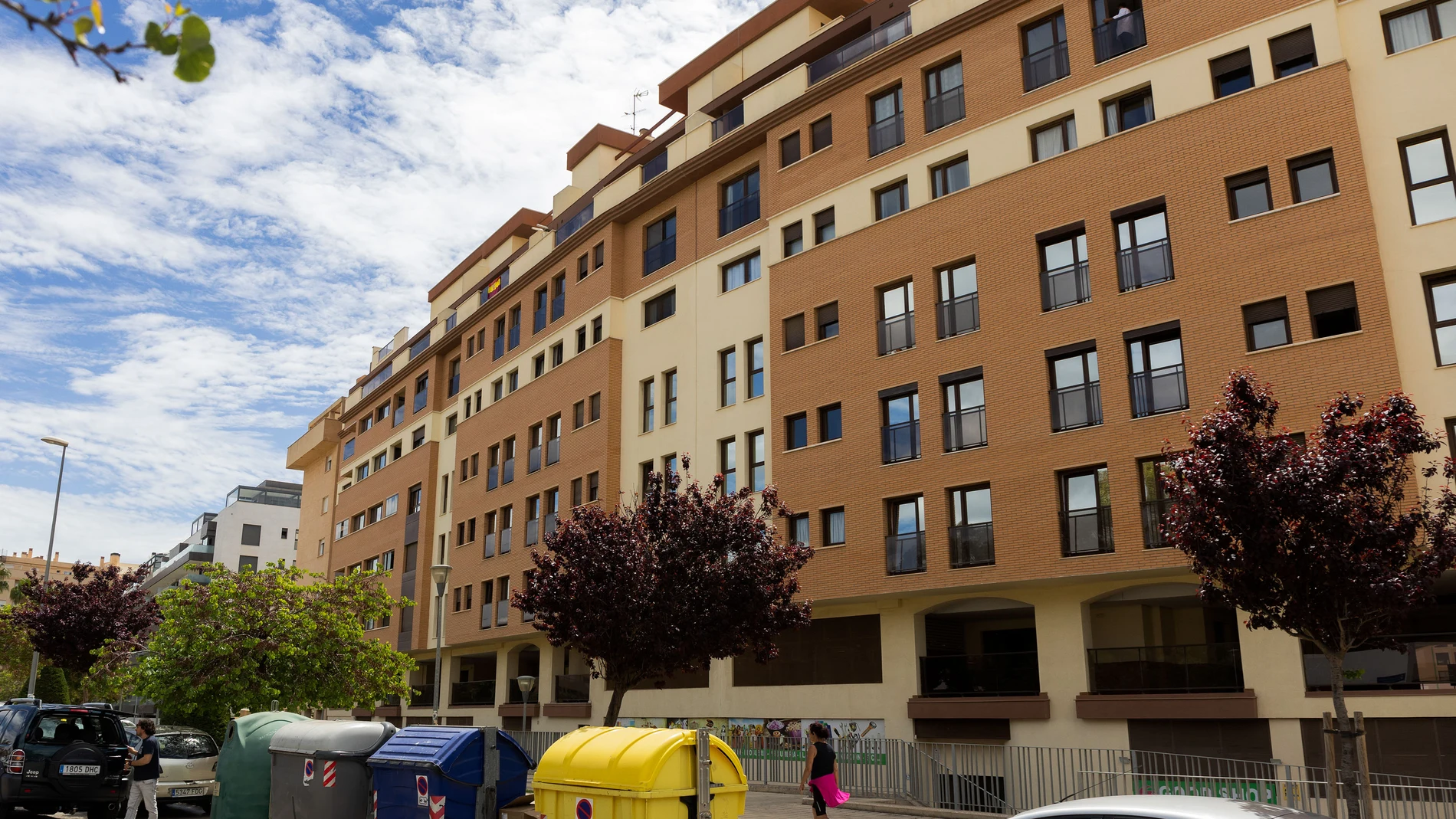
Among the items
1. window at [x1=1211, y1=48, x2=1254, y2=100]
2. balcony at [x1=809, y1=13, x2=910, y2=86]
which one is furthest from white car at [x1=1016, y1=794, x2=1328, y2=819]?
balcony at [x1=809, y1=13, x2=910, y2=86]

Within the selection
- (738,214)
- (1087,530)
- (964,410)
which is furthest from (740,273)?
(1087,530)

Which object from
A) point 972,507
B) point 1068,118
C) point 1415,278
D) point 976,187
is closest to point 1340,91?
point 1415,278

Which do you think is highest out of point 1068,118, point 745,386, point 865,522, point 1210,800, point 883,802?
point 1068,118

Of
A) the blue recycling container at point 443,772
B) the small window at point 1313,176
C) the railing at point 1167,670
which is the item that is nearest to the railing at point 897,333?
the railing at point 1167,670

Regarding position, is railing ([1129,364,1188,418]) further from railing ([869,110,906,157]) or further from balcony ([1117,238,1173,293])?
railing ([869,110,906,157])

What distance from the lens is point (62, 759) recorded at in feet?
56.9

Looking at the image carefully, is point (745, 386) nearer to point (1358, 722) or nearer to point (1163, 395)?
point (1163, 395)

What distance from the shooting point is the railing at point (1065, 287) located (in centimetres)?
2325

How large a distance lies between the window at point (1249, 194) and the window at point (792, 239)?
11.2m

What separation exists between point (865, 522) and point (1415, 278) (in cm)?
1187

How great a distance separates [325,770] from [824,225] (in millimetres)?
19302

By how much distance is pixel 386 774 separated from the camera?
1302 centimetres

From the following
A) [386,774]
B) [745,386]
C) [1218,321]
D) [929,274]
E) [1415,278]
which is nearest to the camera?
[386,774]

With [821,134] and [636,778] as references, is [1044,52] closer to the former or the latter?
[821,134]
